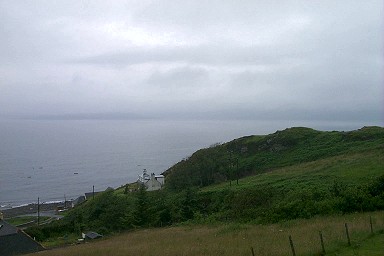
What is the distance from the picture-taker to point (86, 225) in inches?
1673

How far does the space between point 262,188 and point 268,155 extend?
1119 inches

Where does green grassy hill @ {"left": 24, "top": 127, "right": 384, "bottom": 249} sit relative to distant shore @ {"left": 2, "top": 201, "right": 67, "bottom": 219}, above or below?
above

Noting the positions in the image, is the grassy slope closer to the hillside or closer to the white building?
the hillside

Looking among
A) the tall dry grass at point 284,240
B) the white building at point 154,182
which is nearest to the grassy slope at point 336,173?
the tall dry grass at point 284,240

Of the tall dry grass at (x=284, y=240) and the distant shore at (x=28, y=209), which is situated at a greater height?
the tall dry grass at (x=284, y=240)

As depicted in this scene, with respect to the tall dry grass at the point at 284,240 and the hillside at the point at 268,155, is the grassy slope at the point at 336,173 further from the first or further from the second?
the hillside at the point at 268,155

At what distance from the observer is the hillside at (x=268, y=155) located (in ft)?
165

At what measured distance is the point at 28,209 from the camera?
232 feet

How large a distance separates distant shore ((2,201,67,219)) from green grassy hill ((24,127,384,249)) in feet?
81.6

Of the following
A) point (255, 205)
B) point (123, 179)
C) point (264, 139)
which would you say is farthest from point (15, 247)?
point (123, 179)

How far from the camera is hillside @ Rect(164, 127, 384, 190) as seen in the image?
165ft

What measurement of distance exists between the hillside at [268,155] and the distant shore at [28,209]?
94.8 feet

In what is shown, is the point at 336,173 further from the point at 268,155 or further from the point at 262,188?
the point at 268,155

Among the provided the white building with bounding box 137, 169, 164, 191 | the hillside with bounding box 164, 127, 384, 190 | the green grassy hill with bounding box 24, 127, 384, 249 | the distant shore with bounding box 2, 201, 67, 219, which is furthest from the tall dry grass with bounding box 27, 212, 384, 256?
the distant shore with bounding box 2, 201, 67, 219
